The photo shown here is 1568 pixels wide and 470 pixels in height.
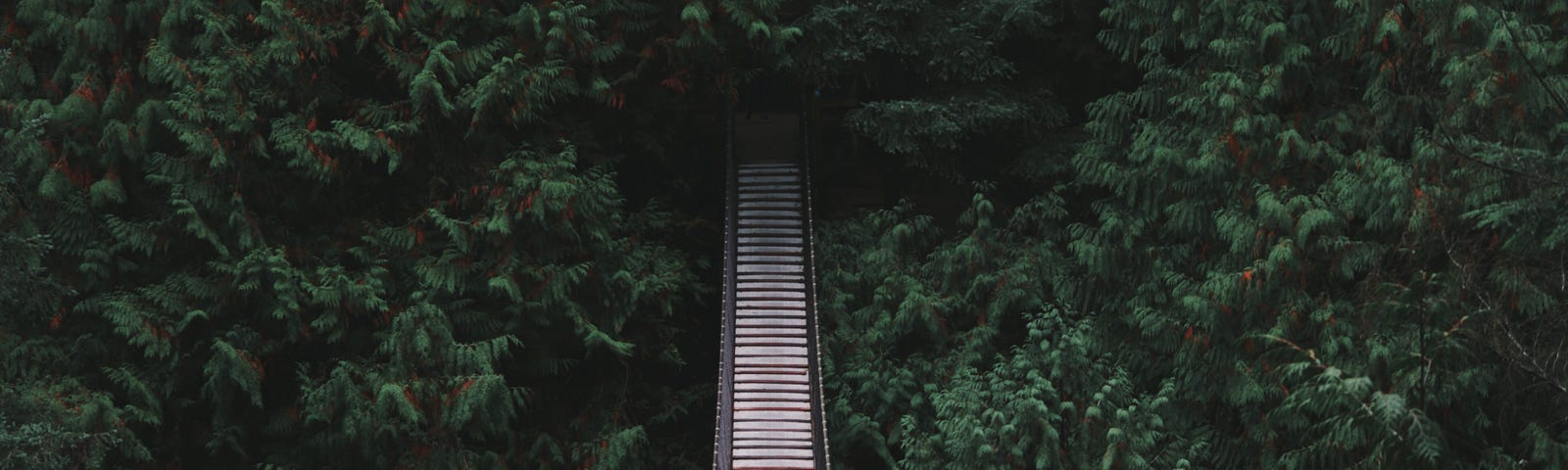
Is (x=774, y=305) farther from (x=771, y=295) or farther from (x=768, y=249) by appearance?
(x=768, y=249)

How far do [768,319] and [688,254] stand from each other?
6.94ft

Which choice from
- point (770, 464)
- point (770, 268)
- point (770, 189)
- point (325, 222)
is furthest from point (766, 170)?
point (325, 222)

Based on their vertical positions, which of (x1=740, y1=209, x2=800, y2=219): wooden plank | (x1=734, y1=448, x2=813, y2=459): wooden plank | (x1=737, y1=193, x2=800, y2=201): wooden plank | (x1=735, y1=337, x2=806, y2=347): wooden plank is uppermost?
(x1=737, y1=193, x2=800, y2=201): wooden plank

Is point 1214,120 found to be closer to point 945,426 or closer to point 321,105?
point 945,426

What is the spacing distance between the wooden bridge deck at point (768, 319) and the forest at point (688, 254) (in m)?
0.76

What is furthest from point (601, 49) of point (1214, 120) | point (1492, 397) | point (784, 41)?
point (1492, 397)

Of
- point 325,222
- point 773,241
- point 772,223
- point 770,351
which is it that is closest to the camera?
point 770,351

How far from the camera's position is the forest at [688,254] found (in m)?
14.8

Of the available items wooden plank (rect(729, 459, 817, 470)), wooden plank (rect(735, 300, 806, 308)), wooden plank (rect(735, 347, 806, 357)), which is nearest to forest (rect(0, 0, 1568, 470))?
wooden plank (rect(735, 300, 806, 308))

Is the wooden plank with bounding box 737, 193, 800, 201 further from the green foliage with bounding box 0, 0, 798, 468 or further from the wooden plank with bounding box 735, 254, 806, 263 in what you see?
the green foliage with bounding box 0, 0, 798, 468

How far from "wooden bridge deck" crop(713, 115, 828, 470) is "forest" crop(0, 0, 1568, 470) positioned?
76cm

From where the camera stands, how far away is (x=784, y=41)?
57.9ft

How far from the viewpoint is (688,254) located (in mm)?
19281

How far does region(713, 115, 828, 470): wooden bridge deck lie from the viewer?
1599 centimetres
